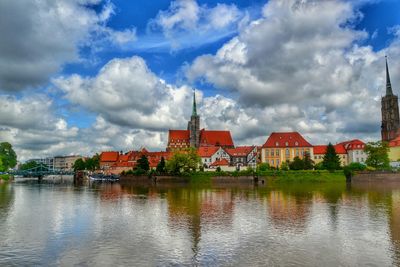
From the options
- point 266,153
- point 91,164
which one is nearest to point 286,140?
point 266,153

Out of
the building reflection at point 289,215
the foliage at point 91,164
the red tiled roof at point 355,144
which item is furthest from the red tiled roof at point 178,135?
the building reflection at point 289,215

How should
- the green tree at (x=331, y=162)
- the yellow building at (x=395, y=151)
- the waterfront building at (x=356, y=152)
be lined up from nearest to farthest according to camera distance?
the green tree at (x=331, y=162) → the yellow building at (x=395, y=151) → the waterfront building at (x=356, y=152)

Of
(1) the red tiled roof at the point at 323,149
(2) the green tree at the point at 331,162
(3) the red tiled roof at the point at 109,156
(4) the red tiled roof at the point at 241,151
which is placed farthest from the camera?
(3) the red tiled roof at the point at 109,156

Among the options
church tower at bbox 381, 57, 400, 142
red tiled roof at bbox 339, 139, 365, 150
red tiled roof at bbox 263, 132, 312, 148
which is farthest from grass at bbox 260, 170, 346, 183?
church tower at bbox 381, 57, 400, 142

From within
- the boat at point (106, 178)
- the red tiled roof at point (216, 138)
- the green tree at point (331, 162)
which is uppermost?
the red tiled roof at point (216, 138)

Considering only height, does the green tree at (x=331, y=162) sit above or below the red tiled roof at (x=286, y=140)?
below

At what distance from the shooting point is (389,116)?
149 m

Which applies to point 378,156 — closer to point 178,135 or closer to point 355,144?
point 355,144

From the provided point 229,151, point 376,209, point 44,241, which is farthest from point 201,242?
point 229,151

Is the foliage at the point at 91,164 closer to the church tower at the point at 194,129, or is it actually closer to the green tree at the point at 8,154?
the green tree at the point at 8,154

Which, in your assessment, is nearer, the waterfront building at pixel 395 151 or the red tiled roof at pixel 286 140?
the red tiled roof at pixel 286 140

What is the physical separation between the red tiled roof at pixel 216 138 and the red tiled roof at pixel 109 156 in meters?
37.5

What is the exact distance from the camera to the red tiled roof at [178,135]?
5886 inches

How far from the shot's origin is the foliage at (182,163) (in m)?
92.8
